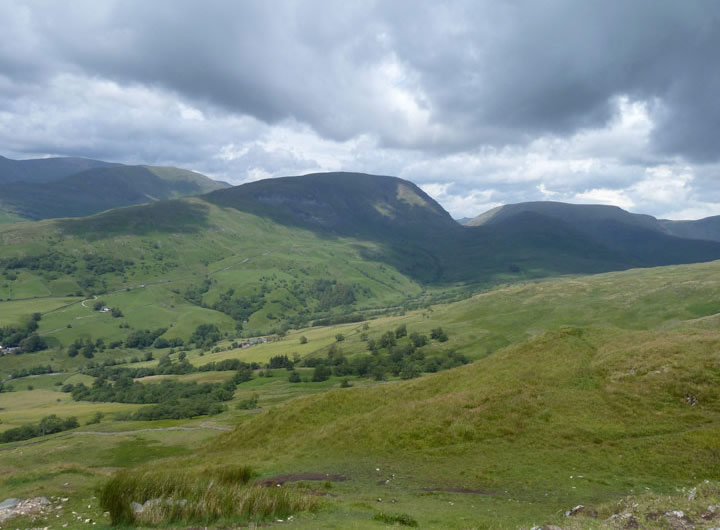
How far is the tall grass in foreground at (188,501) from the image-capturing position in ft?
89.6

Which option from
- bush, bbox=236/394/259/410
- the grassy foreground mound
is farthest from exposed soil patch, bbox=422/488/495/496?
bush, bbox=236/394/259/410

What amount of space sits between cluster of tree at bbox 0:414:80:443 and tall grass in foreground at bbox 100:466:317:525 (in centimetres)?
11924

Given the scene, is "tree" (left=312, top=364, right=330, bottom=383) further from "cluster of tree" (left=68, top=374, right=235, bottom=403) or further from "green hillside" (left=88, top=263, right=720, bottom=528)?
"green hillside" (left=88, top=263, right=720, bottom=528)

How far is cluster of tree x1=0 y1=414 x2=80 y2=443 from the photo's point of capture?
11850 cm

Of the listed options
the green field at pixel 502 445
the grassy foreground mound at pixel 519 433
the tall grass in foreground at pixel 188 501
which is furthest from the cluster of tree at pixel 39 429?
the tall grass in foreground at pixel 188 501

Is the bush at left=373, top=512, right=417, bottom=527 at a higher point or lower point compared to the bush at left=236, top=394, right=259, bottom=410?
higher

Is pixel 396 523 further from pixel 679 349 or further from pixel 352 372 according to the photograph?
pixel 352 372

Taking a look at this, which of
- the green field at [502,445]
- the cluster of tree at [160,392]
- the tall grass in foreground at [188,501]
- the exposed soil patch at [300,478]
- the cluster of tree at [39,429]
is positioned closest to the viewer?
the tall grass in foreground at [188,501]

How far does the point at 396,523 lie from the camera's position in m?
25.6

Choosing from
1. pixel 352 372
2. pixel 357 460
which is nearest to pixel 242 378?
pixel 352 372

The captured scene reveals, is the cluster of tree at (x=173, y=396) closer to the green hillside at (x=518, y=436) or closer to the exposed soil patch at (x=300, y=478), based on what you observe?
the green hillside at (x=518, y=436)

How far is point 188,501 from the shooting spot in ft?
92.8

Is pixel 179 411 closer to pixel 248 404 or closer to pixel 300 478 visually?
pixel 248 404

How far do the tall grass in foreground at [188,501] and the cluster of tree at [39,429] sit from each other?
119m
